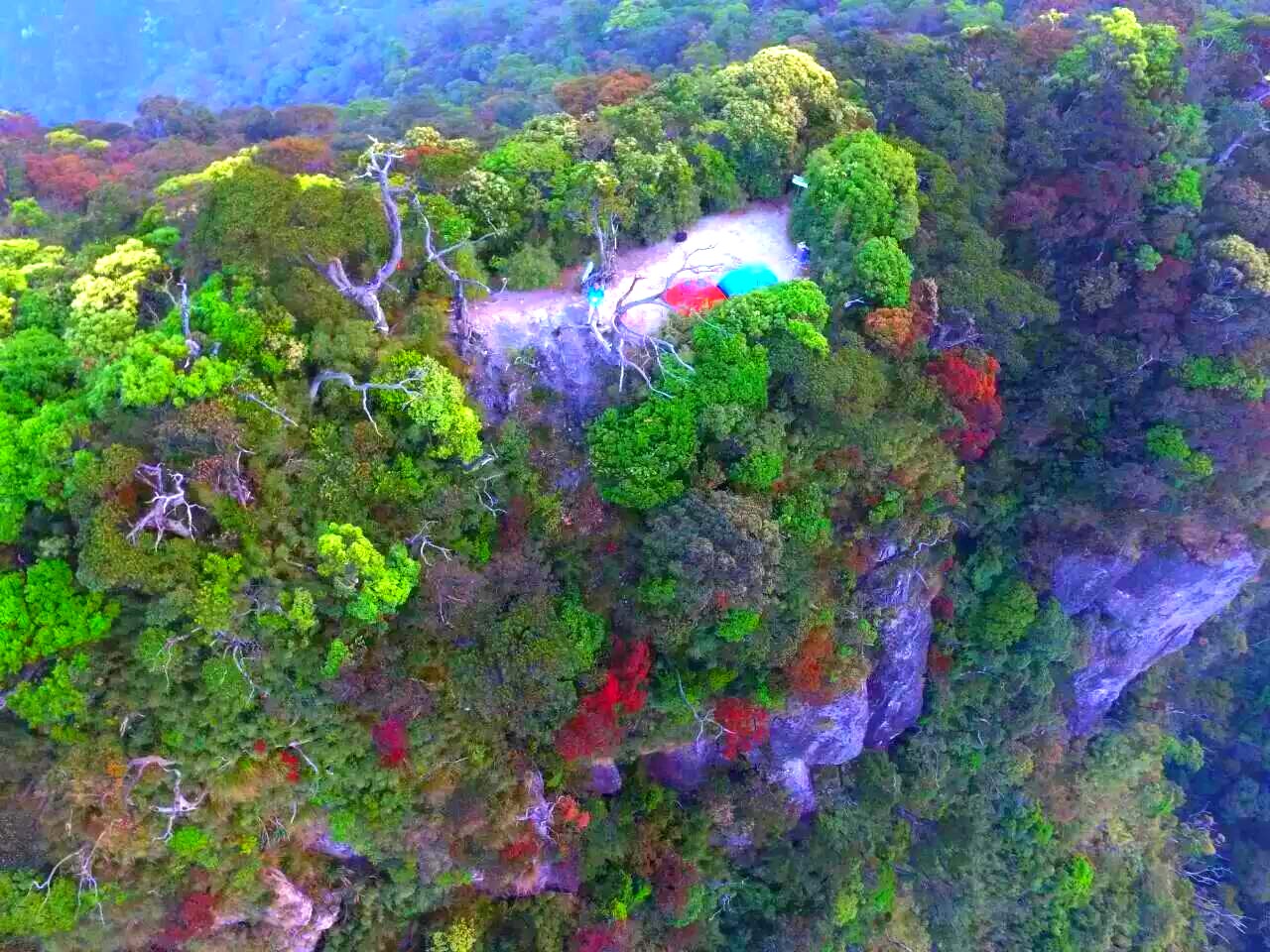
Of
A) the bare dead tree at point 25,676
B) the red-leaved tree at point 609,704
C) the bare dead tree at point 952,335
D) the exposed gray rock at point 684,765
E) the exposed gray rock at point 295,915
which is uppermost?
the bare dead tree at point 952,335

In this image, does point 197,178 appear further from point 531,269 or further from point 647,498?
point 647,498

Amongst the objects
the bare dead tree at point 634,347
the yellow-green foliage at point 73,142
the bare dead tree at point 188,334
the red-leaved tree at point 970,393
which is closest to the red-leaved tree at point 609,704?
the bare dead tree at point 634,347

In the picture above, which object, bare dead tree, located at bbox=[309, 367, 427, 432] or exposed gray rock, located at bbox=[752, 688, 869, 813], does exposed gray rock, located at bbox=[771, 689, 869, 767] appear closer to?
exposed gray rock, located at bbox=[752, 688, 869, 813]

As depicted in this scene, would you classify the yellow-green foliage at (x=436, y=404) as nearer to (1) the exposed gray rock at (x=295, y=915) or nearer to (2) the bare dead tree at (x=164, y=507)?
(2) the bare dead tree at (x=164, y=507)

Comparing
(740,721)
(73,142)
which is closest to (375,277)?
(740,721)

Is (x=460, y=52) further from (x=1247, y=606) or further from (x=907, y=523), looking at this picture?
(x=1247, y=606)
